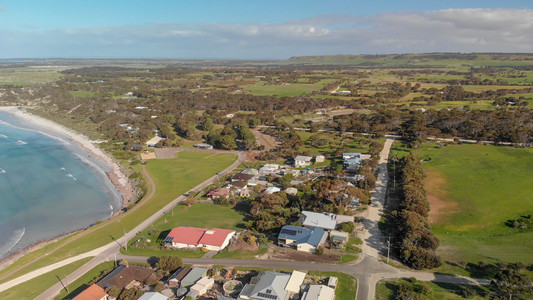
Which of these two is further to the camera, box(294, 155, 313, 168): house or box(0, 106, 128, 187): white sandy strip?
box(0, 106, 128, 187): white sandy strip

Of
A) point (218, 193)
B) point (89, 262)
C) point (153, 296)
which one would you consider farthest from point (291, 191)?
point (89, 262)

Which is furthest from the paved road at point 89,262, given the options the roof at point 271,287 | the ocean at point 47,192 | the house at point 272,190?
the roof at point 271,287

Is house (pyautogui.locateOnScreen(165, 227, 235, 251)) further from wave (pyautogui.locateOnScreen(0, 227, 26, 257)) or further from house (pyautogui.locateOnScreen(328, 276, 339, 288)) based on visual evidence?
wave (pyautogui.locateOnScreen(0, 227, 26, 257))

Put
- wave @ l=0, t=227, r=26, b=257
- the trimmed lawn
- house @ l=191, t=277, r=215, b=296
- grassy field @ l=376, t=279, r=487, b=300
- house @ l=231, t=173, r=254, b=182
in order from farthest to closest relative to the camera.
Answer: house @ l=231, t=173, r=254, b=182 → wave @ l=0, t=227, r=26, b=257 → the trimmed lawn → house @ l=191, t=277, r=215, b=296 → grassy field @ l=376, t=279, r=487, b=300

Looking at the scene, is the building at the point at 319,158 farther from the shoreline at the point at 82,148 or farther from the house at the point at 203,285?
the house at the point at 203,285

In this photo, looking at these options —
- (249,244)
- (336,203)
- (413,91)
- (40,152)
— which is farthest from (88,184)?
(413,91)

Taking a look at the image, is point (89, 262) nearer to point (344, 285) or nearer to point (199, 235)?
point (199, 235)

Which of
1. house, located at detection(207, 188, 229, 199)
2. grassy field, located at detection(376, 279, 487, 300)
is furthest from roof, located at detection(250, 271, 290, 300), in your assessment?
house, located at detection(207, 188, 229, 199)

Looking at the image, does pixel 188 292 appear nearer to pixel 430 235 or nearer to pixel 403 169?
pixel 430 235
